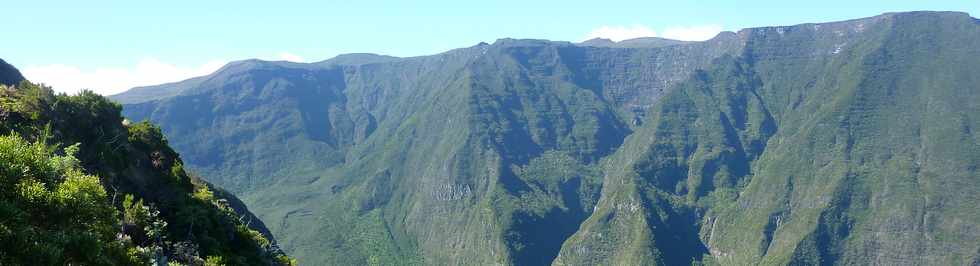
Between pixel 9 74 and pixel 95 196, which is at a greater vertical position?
pixel 9 74

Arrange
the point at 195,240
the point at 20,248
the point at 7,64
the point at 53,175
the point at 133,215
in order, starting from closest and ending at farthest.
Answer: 1. the point at 20,248
2. the point at 53,175
3. the point at 133,215
4. the point at 195,240
5. the point at 7,64

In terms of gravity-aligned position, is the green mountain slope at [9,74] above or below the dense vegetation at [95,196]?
above

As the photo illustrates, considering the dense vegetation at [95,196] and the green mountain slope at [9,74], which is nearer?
the dense vegetation at [95,196]

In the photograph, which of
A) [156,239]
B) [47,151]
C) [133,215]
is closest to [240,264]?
[156,239]

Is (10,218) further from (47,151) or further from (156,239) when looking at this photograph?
(156,239)

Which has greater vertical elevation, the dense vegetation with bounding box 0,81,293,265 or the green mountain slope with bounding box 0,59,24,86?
the green mountain slope with bounding box 0,59,24,86

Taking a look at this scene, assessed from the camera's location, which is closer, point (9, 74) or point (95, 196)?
point (95, 196)

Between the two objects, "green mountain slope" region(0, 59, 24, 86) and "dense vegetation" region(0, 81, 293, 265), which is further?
"green mountain slope" region(0, 59, 24, 86)

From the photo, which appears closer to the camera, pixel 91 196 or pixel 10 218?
pixel 10 218
